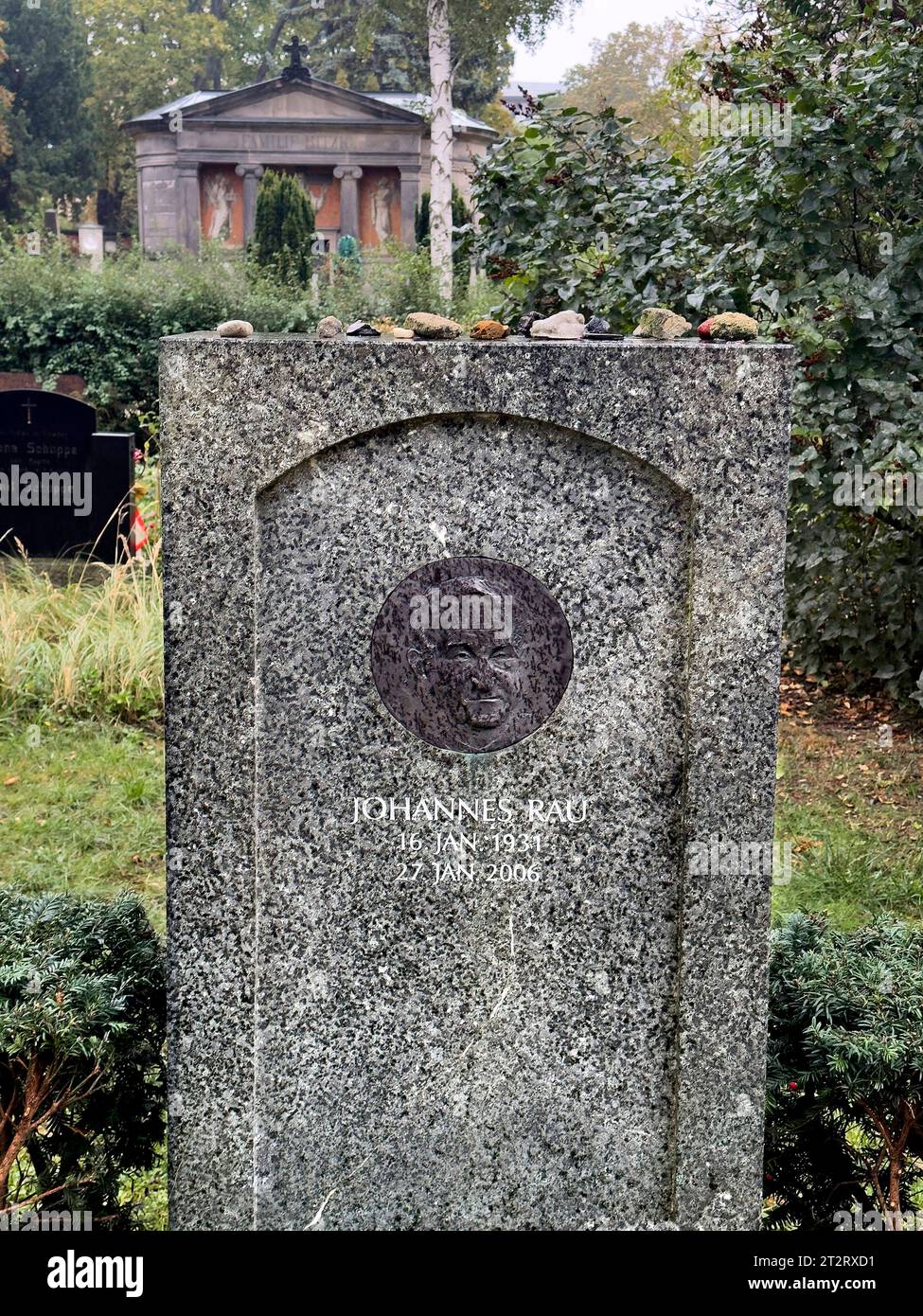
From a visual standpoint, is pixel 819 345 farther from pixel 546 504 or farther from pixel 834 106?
pixel 546 504

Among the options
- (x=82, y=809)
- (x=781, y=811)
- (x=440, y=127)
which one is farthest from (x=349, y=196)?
(x=781, y=811)

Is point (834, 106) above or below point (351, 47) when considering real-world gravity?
below

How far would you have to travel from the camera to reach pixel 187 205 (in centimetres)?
2858

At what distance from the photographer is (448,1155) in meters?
2.47

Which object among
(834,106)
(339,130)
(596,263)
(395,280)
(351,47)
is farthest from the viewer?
(351,47)

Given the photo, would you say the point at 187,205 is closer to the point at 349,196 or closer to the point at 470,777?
the point at 349,196

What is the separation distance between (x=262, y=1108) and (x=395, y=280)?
1412cm

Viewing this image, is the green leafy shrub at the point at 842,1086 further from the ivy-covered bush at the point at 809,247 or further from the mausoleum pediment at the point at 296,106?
the mausoleum pediment at the point at 296,106

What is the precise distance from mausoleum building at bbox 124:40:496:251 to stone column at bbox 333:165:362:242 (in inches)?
0.8

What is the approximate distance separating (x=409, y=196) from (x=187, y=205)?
4618 millimetres

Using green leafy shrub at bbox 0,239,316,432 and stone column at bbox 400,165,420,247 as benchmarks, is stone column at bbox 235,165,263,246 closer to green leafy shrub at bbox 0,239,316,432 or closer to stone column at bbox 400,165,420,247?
stone column at bbox 400,165,420,247

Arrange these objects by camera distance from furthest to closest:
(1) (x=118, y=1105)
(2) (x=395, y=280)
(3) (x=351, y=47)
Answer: (3) (x=351, y=47) < (2) (x=395, y=280) < (1) (x=118, y=1105)

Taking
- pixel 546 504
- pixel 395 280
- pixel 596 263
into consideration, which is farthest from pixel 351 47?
pixel 546 504

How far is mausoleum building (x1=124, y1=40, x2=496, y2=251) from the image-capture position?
90.0 ft
